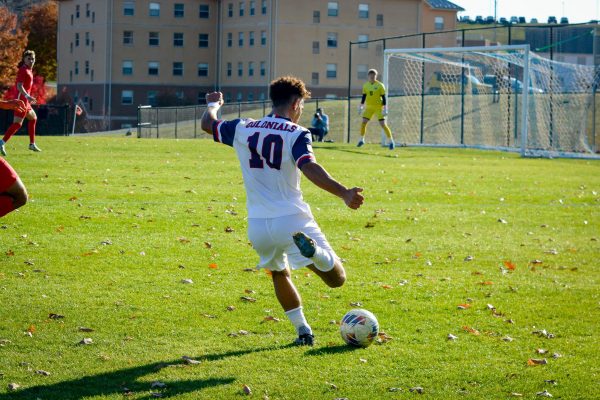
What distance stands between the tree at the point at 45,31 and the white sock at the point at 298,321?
281 ft

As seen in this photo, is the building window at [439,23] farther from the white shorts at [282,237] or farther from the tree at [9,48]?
the white shorts at [282,237]

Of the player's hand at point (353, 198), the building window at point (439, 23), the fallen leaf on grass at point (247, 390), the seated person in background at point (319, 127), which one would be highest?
the building window at point (439, 23)

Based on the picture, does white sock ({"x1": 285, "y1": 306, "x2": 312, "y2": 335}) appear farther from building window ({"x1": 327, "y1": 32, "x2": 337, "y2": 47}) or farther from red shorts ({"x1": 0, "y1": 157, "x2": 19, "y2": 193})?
building window ({"x1": 327, "y1": 32, "x2": 337, "y2": 47})

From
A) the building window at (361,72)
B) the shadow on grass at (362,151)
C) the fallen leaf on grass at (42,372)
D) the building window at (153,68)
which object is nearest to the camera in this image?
the fallen leaf on grass at (42,372)

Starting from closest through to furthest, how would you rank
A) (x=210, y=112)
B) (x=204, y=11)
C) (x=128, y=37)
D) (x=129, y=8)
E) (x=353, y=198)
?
(x=353, y=198), (x=210, y=112), (x=129, y=8), (x=128, y=37), (x=204, y=11)

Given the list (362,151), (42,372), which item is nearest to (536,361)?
(42,372)

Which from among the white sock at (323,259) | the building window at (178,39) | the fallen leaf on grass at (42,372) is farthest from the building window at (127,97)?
the fallen leaf on grass at (42,372)

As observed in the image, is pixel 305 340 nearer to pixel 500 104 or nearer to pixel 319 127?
pixel 319 127

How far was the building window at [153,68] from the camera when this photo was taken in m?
81.5

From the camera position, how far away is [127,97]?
80.9 meters

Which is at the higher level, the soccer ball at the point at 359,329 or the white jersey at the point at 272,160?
the white jersey at the point at 272,160

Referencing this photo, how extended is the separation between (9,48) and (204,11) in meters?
17.4

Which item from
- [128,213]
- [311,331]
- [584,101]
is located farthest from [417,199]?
[584,101]

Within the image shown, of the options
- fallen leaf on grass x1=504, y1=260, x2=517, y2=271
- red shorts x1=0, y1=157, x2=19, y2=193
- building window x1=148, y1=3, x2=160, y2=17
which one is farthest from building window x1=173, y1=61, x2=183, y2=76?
red shorts x1=0, y1=157, x2=19, y2=193
